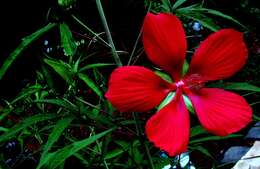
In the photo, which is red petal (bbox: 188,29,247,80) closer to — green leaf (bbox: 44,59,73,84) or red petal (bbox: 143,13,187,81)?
red petal (bbox: 143,13,187,81)

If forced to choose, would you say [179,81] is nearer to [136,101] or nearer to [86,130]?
[136,101]

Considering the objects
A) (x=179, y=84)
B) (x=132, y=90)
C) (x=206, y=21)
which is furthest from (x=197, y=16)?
(x=132, y=90)

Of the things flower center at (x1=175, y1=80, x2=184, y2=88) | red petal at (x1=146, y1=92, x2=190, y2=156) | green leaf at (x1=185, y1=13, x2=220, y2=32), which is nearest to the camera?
red petal at (x1=146, y1=92, x2=190, y2=156)

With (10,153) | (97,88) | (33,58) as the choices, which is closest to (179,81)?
(97,88)

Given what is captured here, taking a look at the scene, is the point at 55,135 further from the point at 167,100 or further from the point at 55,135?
the point at 167,100

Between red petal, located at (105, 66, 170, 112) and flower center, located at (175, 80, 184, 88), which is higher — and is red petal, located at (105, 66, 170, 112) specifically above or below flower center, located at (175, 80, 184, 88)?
above

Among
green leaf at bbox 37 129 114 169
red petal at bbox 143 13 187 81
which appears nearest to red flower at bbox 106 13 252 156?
red petal at bbox 143 13 187 81

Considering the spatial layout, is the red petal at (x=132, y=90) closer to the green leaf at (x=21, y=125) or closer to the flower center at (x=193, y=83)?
the flower center at (x=193, y=83)
